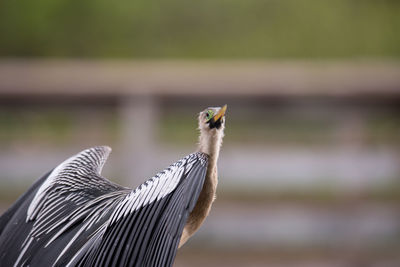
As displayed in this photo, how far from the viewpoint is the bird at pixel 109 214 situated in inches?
39.3

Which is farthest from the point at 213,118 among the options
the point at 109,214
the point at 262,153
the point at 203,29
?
the point at 203,29

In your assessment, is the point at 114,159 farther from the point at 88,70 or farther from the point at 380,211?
the point at 380,211

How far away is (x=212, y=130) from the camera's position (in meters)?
1.25

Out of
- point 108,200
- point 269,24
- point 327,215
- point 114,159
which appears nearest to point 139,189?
point 108,200

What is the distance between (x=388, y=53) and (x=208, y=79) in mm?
2904

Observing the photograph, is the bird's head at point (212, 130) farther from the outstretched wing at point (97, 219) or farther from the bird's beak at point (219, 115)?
the outstretched wing at point (97, 219)

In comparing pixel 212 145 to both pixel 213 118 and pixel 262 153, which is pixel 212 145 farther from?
pixel 262 153

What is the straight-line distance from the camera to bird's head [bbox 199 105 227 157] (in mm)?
1229

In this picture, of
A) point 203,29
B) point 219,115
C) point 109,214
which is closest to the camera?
point 109,214

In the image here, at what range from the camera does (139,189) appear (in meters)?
1.09

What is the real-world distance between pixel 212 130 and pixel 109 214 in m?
0.28

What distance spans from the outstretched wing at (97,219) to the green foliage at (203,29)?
3969mm

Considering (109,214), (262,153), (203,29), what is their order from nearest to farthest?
(109,214), (262,153), (203,29)

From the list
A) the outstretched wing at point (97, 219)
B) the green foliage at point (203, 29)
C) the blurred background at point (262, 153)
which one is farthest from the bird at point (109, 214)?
the green foliage at point (203, 29)
